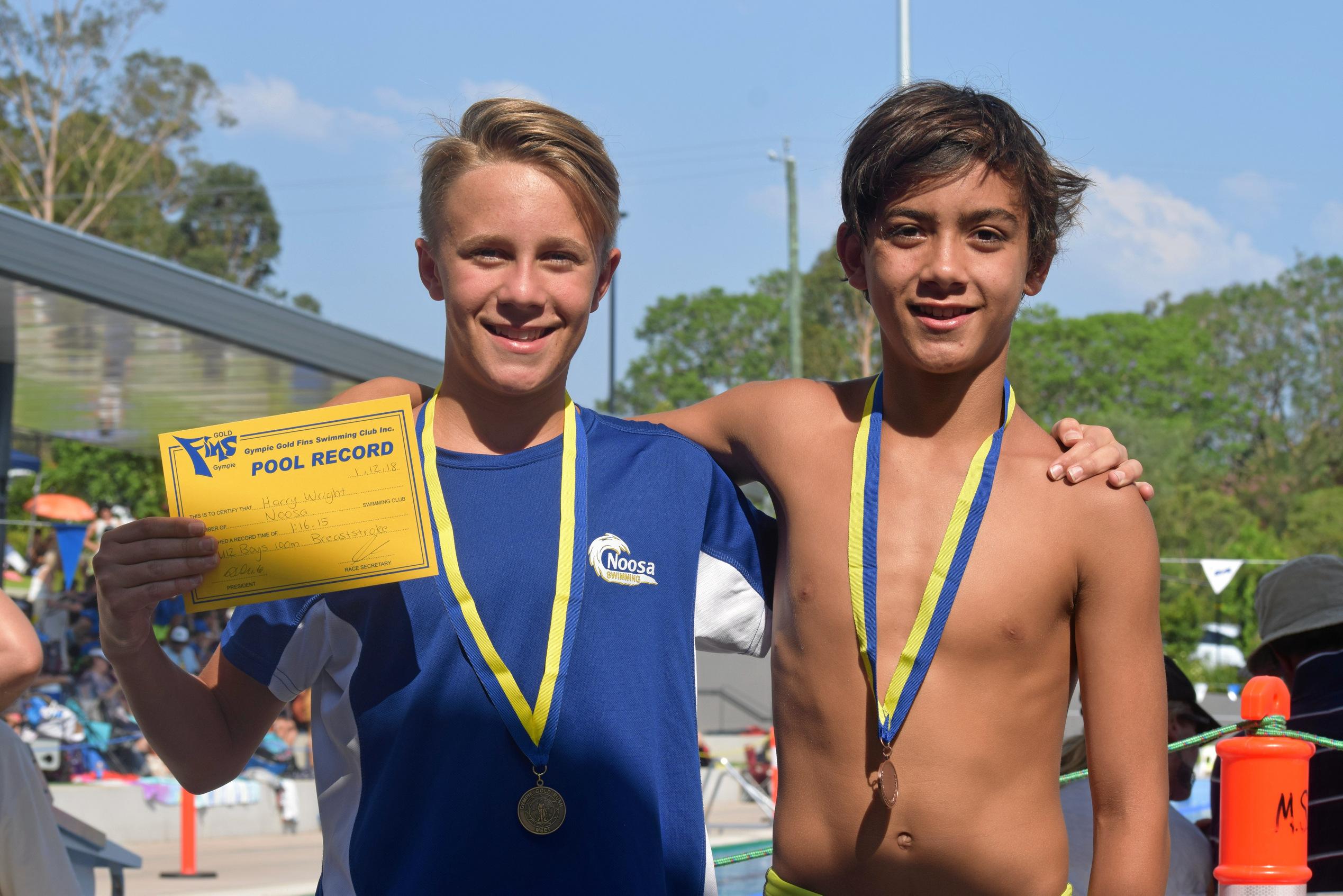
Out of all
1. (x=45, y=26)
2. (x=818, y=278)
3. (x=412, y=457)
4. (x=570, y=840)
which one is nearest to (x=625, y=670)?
(x=570, y=840)

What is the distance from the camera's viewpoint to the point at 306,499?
2.18 m

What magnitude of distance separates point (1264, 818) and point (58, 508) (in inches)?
884

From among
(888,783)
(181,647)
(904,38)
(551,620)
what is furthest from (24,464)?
(888,783)

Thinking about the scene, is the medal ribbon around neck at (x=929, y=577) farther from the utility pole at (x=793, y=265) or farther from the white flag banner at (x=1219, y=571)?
the utility pole at (x=793, y=265)

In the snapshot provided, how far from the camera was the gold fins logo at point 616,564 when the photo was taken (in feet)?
7.49

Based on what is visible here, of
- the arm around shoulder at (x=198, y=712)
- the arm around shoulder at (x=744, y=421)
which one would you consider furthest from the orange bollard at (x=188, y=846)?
the arm around shoulder at (x=744, y=421)

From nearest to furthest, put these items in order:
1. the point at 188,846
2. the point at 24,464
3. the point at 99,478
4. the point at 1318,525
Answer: the point at 188,846, the point at 24,464, the point at 99,478, the point at 1318,525

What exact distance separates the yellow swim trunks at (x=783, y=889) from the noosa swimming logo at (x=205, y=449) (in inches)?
52.0

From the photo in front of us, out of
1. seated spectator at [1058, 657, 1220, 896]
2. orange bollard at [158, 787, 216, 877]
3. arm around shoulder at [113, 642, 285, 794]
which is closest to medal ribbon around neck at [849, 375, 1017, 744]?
arm around shoulder at [113, 642, 285, 794]

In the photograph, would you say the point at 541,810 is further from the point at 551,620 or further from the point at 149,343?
the point at 149,343

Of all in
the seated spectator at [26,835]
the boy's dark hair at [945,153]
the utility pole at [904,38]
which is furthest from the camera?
the utility pole at [904,38]

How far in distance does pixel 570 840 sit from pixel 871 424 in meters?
1.03

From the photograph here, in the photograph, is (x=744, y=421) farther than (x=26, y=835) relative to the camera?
No

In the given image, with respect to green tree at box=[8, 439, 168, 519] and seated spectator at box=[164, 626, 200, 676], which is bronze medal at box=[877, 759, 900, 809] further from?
green tree at box=[8, 439, 168, 519]
